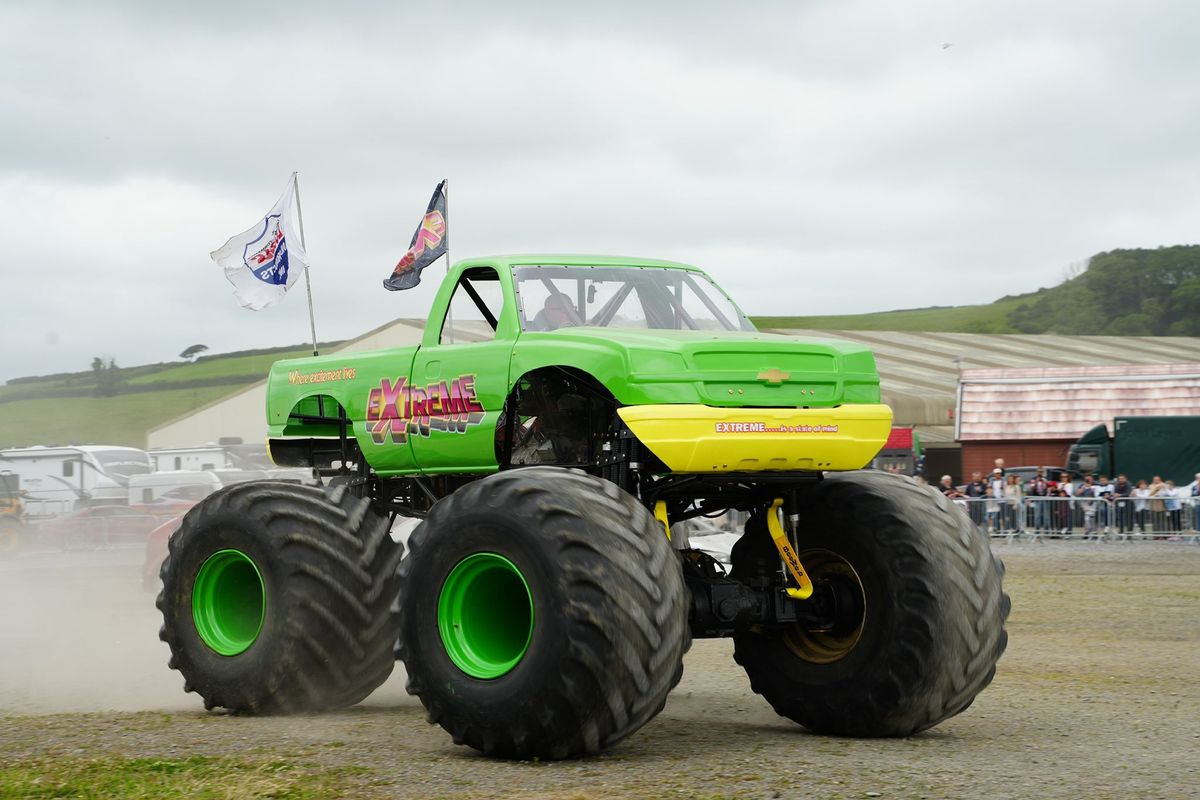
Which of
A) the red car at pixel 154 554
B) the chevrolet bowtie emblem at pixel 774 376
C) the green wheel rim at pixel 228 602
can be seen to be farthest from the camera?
the red car at pixel 154 554

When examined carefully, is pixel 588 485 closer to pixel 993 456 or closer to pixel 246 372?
pixel 993 456

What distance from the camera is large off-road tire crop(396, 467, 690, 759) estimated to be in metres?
7.25

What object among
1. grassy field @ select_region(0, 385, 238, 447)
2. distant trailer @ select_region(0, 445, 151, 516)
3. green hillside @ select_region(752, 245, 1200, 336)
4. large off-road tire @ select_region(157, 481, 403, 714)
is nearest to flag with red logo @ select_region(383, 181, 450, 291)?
large off-road tire @ select_region(157, 481, 403, 714)

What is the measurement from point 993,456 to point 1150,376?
4.63m

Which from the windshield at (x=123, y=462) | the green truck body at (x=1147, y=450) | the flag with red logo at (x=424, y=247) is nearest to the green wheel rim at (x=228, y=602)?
the flag with red logo at (x=424, y=247)

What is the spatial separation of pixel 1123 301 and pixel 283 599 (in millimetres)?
103623

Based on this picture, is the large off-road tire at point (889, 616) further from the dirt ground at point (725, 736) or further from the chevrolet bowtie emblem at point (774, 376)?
the chevrolet bowtie emblem at point (774, 376)

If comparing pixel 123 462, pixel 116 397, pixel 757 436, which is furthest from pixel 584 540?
pixel 116 397

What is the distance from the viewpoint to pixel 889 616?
8.59m

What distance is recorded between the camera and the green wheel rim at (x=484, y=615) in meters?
7.99

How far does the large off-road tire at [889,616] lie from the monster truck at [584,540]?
15 millimetres

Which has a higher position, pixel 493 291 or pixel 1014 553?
pixel 493 291

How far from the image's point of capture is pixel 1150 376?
131ft

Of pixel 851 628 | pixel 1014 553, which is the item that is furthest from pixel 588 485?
pixel 1014 553
